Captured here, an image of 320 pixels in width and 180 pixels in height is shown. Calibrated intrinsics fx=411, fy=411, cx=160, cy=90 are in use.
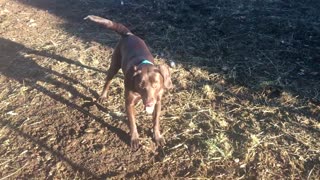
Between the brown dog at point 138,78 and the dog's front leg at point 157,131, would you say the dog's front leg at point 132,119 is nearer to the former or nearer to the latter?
the brown dog at point 138,78

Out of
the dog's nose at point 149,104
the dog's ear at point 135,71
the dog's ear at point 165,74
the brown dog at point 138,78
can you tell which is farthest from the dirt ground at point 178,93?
the dog's ear at point 135,71

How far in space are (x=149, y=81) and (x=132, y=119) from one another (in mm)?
580

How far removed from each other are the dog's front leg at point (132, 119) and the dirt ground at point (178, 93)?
0.32 feet

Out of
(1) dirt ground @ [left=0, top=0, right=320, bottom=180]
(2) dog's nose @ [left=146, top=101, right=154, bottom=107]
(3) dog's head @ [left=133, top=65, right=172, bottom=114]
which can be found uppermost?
(3) dog's head @ [left=133, top=65, right=172, bottom=114]

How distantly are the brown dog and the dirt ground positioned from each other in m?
0.28

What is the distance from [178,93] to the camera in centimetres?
534

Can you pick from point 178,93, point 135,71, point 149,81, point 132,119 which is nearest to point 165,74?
point 149,81

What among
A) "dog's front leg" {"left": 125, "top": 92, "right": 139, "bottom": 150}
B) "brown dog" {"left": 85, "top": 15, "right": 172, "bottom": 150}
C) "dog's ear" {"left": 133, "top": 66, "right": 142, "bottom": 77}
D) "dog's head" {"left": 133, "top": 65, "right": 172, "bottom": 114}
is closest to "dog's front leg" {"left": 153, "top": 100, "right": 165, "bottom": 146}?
"brown dog" {"left": 85, "top": 15, "right": 172, "bottom": 150}

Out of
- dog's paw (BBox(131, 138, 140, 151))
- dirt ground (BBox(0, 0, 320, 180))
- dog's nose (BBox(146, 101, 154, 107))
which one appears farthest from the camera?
dog's paw (BBox(131, 138, 140, 151))

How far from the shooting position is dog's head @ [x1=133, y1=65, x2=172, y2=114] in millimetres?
4027

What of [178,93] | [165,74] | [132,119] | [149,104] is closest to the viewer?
[149,104]

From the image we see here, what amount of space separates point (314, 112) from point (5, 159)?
3559 millimetres

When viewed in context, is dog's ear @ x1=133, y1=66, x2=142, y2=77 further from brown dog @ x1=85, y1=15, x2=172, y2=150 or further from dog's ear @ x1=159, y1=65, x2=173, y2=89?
dog's ear @ x1=159, y1=65, x2=173, y2=89

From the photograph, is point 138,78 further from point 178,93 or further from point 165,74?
point 178,93
